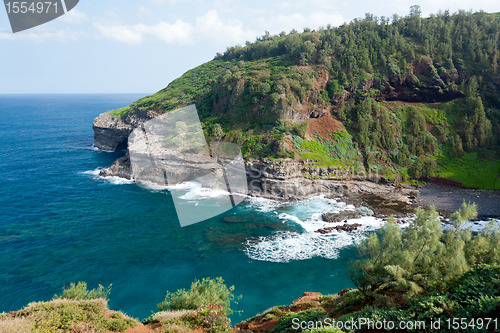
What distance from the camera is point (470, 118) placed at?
2527 inches

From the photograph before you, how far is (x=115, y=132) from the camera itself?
84.1 metres

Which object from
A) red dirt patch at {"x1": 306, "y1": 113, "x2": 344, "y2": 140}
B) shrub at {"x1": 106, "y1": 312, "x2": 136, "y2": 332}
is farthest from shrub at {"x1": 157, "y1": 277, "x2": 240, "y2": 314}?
red dirt patch at {"x1": 306, "y1": 113, "x2": 344, "y2": 140}

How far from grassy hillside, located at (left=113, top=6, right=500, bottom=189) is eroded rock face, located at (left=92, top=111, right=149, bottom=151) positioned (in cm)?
2476

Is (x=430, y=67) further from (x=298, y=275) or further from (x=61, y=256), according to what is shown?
(x=61, y=256)

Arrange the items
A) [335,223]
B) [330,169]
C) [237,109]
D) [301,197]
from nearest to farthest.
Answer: [335,223]
[301,197]
[330,169]
[237,109]

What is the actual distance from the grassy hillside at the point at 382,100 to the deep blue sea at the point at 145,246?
785 inches

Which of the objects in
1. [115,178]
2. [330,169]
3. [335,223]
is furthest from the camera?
[115,178]

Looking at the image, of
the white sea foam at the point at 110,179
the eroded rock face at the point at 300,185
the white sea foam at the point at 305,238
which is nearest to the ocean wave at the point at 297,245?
the white sea foam at the point at 305,238

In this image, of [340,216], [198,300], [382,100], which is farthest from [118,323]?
[382,100]

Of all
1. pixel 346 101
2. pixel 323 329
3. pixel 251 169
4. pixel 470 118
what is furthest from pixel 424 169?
pixel 323 329

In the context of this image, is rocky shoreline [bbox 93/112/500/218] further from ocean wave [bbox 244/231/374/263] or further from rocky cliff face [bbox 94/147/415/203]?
ocean wave [bbox 244/231/374/263]

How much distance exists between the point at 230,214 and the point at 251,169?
12.6 metres

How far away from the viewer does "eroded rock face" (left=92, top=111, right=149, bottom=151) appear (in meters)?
83.3

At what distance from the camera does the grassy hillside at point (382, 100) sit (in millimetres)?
59969
